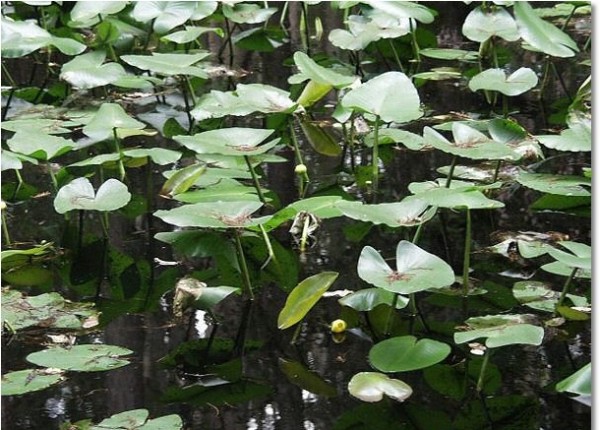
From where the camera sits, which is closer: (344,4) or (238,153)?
(238,153)

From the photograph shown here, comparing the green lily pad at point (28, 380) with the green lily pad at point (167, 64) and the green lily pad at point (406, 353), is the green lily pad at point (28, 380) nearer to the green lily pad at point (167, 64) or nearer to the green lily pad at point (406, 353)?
the green lily pad at point (406, 353)

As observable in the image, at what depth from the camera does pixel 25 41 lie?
91.4 inches

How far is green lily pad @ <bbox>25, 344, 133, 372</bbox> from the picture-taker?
4.46 feet

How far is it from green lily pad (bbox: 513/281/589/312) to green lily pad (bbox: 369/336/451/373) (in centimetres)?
21

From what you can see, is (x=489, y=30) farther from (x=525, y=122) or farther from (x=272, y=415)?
(x=272, y=415)

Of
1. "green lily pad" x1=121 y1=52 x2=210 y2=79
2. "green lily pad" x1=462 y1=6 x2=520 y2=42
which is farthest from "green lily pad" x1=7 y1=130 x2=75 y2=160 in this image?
"green lily pad" x1=462 y1=6 x2=520 y2=42

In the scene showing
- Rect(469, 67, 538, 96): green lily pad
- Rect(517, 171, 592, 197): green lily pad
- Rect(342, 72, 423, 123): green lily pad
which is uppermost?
Rect(342, 72, 423, 123): green lily pad

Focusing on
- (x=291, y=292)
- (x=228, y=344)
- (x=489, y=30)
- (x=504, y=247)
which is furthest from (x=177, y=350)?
(x=489, y=30)

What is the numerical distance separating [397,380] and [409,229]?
393 millimetres

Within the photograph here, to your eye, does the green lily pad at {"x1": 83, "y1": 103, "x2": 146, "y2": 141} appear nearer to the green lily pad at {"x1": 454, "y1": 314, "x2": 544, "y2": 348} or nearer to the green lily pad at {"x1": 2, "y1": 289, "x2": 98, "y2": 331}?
the green lily pad at {"x1": 2, "y1": 289, "x2": 98, "y2": 331}

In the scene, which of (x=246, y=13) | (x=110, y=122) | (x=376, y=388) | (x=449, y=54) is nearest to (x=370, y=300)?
(x=376, y=388)

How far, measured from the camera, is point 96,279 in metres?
1.66

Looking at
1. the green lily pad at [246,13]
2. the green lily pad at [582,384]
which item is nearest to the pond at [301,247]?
the green lily pad at [582,384]

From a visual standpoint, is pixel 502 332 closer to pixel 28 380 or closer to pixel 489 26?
pixel 28 380
